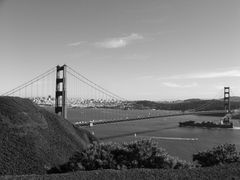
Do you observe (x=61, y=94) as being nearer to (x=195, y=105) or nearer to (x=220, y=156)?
(x=220, y=156)

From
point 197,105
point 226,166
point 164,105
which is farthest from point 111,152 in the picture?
point 164,105

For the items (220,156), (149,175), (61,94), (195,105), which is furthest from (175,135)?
(195,105)

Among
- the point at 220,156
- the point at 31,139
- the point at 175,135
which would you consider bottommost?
the point at 175,135

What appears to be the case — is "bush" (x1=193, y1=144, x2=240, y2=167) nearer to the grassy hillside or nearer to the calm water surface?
the grassy hillside

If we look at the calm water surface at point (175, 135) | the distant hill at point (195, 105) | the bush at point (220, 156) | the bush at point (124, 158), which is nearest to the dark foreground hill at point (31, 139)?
the bush at point (124, 158)

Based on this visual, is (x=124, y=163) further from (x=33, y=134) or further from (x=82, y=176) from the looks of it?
(x=33, y=134)

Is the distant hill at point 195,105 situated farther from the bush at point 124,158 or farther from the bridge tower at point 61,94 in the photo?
the bush at point 124,158
